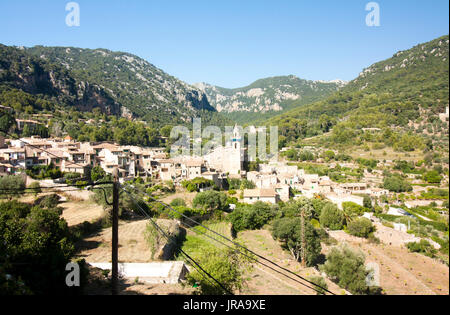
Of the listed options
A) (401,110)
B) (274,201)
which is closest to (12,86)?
(274,201)

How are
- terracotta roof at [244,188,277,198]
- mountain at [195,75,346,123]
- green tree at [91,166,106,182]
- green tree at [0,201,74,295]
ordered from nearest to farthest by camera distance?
green tree at [0,201,74,295], green tree at [91,166,106,182], terracotta roof at [244,188,277,198], mountain at [195,75,346,123]

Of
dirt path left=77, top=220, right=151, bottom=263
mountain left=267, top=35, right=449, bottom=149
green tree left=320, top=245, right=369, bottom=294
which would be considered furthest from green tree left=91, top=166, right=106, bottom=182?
mountain left=267, top=35, right=449, bottom=149

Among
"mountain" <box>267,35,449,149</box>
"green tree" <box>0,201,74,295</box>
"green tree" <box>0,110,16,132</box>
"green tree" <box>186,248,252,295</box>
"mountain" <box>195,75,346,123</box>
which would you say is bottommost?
"green tree" <box>186,248,252,295</box>

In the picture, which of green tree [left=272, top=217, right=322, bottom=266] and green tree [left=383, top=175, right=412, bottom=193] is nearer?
green tree [left=272, top=217, right=322, bottom=266]

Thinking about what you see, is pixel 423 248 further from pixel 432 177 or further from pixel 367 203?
pixel 432 177

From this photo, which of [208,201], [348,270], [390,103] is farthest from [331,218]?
[390,103]

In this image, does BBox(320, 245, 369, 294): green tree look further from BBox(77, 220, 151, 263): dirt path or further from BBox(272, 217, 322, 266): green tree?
BBox(77, 220, 151, 263): dirt path

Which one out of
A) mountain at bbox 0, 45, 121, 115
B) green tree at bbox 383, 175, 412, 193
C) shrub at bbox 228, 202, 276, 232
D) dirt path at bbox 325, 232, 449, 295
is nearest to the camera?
dirt path at bbox 325, 232, 449, 295

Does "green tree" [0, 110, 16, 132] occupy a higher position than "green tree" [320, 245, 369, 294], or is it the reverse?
"green tree" [0, 110, 16, 132]
